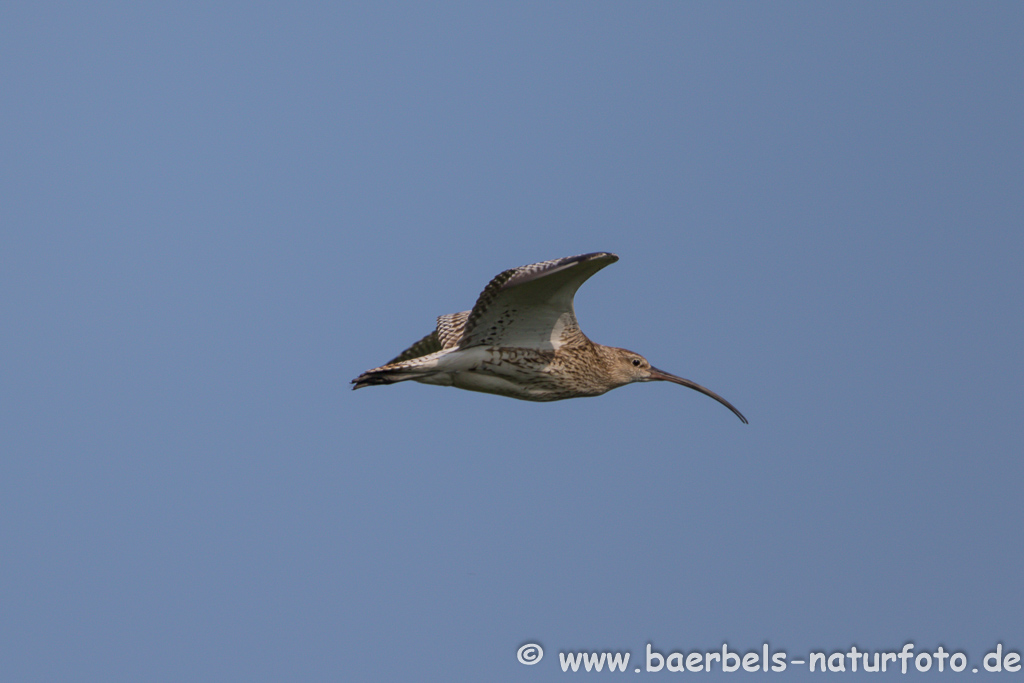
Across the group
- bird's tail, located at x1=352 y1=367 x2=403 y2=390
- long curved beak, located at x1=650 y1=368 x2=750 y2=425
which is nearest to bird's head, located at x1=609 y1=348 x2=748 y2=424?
long curved beak, located at x1=650 y1=368 x2=750 y2=425

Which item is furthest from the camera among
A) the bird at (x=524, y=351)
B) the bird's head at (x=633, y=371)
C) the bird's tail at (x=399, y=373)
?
the bird's head at (x=633, y=371)

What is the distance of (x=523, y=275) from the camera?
12.8 metres

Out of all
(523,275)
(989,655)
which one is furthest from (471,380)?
(989,655)

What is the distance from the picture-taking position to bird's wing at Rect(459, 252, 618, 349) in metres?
12.9

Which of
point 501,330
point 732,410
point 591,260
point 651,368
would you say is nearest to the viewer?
point 591,260

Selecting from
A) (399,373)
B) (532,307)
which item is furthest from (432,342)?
(532,307)

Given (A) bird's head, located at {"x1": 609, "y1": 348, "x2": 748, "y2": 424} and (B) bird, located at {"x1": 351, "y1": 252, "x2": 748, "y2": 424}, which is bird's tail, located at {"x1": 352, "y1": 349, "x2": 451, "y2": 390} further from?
(A) bird's head, located at {"x1": 609, "y1": 348, "x2": 748, "y2": 424}

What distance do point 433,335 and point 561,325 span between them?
2.88 m

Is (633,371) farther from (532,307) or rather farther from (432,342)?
Answer: (432,342)

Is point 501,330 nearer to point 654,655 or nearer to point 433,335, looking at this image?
point 433,335

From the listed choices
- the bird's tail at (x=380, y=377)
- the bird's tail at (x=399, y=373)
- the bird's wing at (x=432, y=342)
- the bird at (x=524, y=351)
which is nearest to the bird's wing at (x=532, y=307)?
the bird at (x=524, y=351)

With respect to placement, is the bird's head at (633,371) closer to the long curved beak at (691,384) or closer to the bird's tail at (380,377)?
the long curved beak at (691,384)

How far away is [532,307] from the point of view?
1390 centimetres

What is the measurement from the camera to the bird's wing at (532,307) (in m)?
12.9
